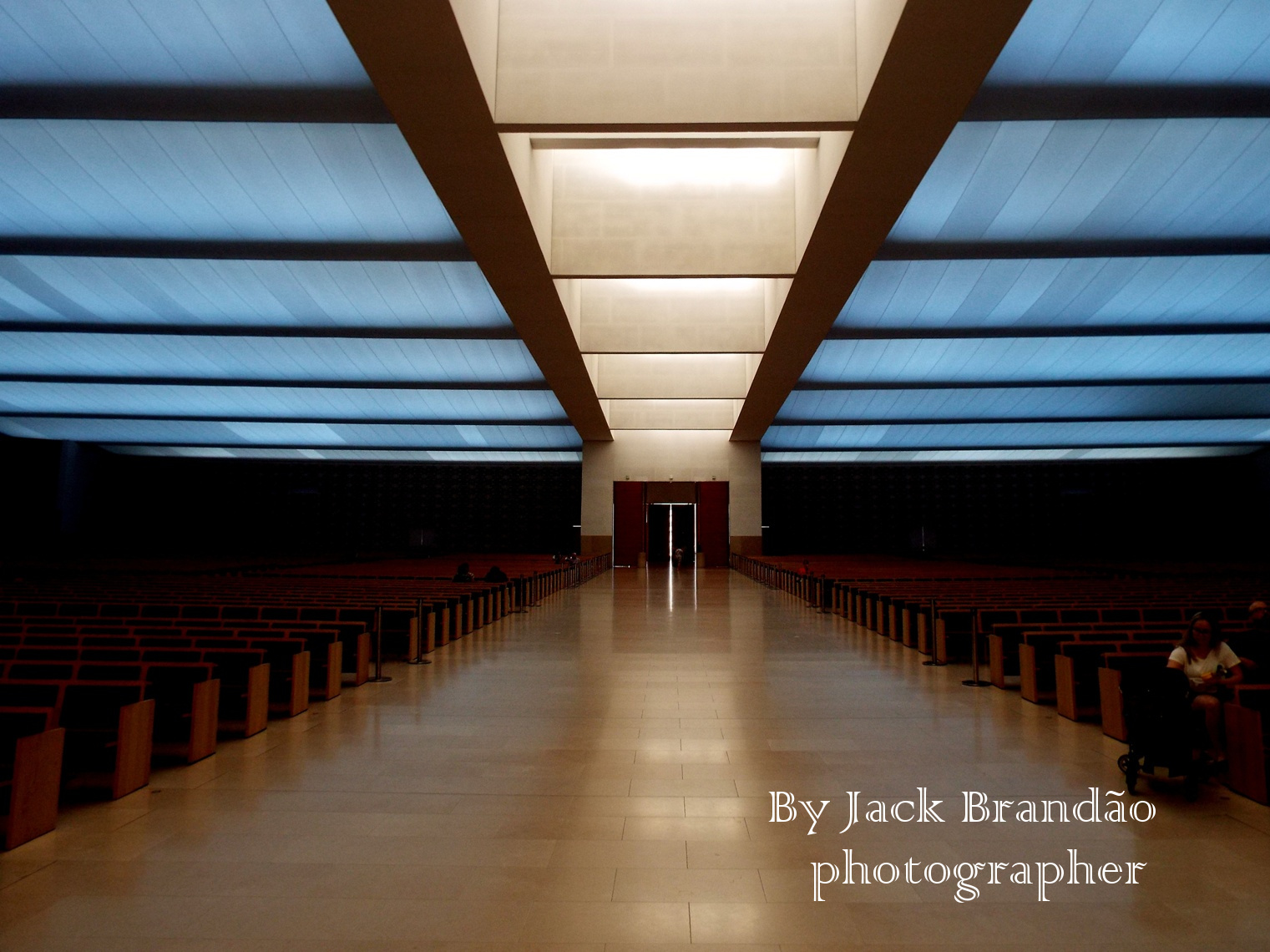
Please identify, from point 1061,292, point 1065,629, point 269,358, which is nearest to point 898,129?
point 1065,629

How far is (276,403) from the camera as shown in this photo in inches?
1115

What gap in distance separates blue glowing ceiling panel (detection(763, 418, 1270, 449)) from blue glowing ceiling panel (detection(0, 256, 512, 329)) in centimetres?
1765

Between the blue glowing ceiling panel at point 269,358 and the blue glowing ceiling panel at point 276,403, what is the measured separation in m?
2.10

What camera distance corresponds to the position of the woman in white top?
448 cm

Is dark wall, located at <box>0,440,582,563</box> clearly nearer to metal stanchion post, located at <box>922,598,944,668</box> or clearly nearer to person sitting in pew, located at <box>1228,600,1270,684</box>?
metal stanchion post, located at <box>922,598,944,668</box>

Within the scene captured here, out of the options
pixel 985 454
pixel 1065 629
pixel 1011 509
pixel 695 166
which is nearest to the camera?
pixel 1065 629

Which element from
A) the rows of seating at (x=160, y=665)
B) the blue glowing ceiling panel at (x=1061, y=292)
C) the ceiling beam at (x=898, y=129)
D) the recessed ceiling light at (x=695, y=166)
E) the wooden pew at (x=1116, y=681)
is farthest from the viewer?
the blue glowing ceiling panel at (x=1061, y=292)

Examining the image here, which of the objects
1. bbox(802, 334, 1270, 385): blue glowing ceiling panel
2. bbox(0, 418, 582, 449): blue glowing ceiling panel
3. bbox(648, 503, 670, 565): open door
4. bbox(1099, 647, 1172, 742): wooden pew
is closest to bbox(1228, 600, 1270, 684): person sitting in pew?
bbox(1099, 647, 1172, 742): wooden pew

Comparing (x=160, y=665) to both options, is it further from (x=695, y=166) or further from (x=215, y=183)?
(x=695, y=166)

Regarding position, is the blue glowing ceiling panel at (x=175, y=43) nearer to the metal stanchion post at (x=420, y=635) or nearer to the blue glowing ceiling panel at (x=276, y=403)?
the metal stanchion post at (x=420, y=635)

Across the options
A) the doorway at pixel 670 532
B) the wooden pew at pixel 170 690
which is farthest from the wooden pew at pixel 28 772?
the doorway at pixel 670 532

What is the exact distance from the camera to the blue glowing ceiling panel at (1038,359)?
68.0 feet

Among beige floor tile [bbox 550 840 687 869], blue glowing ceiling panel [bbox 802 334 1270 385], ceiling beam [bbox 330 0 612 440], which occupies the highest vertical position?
blue glowing ceiling panel [bbox 802 334 1270 385]

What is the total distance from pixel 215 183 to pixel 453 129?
6368 millimetres
